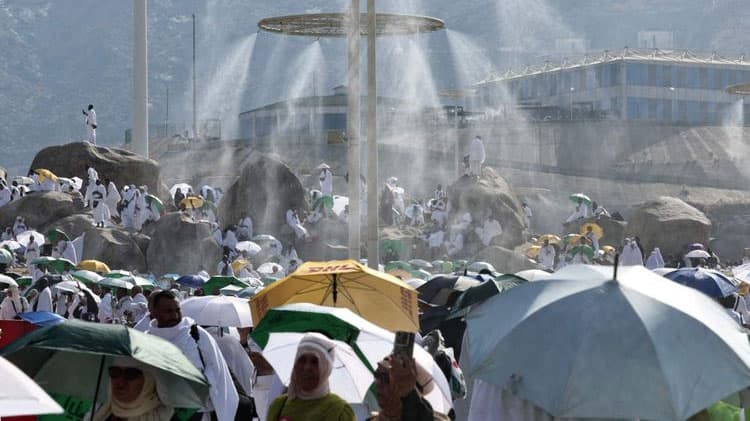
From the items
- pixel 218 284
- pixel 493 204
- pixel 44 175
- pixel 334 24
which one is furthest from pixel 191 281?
pixel 334 24

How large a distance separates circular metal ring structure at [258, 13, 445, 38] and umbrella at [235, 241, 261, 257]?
23.9 ft

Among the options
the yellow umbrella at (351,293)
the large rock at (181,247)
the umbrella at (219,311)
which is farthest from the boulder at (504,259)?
the yellow umbrella at (351,293)

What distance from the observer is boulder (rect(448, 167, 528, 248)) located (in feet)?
124

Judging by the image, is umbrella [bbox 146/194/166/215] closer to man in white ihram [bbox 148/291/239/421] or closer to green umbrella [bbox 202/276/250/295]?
green umbrella [bbox 202/276/250/295]

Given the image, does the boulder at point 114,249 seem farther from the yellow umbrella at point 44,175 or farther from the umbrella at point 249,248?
the yellow umbrella at point 44,175

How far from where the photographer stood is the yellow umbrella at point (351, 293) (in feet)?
31.1

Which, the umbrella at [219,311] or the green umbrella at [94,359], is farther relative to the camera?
the umbrella at [219,311]

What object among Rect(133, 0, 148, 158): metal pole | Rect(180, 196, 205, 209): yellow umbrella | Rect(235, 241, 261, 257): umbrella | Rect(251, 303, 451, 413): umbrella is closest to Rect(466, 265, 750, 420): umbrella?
Rect(251, 303, 451, 413): umbrella

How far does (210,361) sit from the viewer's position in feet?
26.8

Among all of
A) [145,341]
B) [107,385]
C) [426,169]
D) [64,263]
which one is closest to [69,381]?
[107,385]

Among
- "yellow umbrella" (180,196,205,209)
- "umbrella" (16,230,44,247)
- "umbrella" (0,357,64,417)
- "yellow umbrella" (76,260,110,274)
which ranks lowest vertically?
"yellow umbrella" (76,260,110,274)

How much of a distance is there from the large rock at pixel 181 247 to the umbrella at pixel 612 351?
25.3 meters

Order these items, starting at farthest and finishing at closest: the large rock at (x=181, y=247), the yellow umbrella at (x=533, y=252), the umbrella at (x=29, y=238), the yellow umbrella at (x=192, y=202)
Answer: the yellow umbrella at (x=192, y=202), the yellow umbrella at (x=533, y=252), the large rock at (x=181, y=247), the umbrella at (x=29, y=238)

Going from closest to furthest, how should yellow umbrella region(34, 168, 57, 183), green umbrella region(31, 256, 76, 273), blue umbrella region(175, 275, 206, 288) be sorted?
blue umbrella region(175, 275, 206, 288) → green umbrella region(31, 256, 76, 273) → yellow umbrella region(34, 168, 57, 183)
